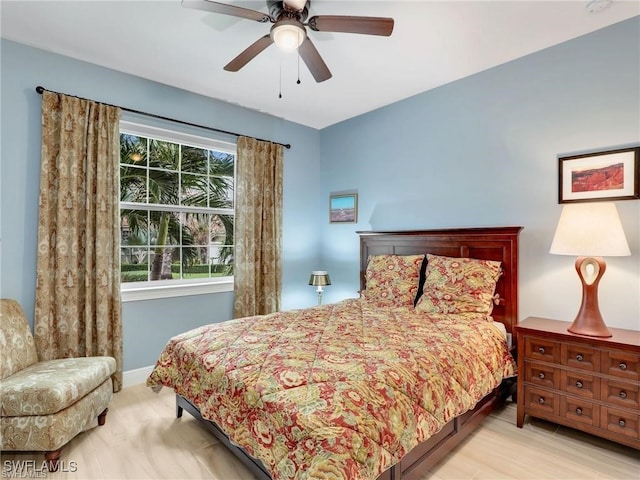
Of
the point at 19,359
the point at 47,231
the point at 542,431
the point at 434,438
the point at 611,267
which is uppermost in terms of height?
the point at 47,231

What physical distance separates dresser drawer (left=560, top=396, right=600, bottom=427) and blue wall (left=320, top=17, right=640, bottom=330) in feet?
2.14

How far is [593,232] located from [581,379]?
0.94 meters

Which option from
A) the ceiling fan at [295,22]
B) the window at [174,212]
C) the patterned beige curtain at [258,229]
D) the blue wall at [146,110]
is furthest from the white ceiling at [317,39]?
the patterned beige curtain at [258,229]

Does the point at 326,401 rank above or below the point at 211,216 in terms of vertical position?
below

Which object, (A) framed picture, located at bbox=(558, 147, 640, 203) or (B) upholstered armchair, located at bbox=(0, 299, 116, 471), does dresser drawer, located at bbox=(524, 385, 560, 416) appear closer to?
(A) framed picture, located at bbox=(558, 147, 640, 203)

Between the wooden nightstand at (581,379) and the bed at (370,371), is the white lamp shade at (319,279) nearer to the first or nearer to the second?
the bed at (370,371)

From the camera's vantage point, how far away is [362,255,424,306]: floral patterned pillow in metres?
3.01

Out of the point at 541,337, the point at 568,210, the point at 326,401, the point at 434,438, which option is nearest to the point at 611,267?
the point at 568,210

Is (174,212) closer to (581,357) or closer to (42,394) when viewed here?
(42,394)

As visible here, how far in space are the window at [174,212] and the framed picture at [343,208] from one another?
1.31 meters

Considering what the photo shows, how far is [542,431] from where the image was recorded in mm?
2268

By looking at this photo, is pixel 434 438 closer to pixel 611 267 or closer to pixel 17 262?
pixel 611 267

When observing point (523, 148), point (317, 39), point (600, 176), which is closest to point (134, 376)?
point (317, 39)

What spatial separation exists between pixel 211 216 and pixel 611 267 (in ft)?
Result: 11.8
